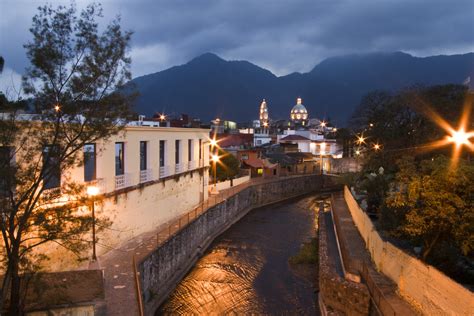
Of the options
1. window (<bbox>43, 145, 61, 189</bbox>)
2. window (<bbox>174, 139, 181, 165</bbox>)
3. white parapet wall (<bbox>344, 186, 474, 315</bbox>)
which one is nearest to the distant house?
window (<bbox>174, 139, 181, 165</bbox>)

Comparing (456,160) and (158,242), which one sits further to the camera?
(158,242)

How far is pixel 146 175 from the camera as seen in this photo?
70.2 ft

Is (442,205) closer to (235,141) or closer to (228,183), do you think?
(228,183)

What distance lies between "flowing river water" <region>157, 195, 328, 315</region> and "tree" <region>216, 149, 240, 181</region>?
392 inches

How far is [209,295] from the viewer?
59.0ft

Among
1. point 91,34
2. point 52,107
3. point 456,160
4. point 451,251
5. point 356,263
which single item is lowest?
point 356,263

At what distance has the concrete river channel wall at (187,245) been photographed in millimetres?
15836

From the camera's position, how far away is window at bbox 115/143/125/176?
19656mm

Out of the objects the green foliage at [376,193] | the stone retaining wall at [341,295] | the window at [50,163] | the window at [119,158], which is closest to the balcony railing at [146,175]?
the window at [119,158]

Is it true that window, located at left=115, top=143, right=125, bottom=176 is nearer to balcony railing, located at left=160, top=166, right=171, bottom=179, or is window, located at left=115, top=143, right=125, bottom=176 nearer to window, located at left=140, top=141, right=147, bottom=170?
window, located at left=140, top=141, right=147, bottom=170

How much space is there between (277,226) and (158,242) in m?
15.6

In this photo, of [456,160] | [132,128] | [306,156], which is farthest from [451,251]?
[306,156]

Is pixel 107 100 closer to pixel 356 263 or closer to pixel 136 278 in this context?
pixel 136 278

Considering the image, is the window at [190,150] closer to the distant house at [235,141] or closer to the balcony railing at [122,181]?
the balcony railing at [122,181]
